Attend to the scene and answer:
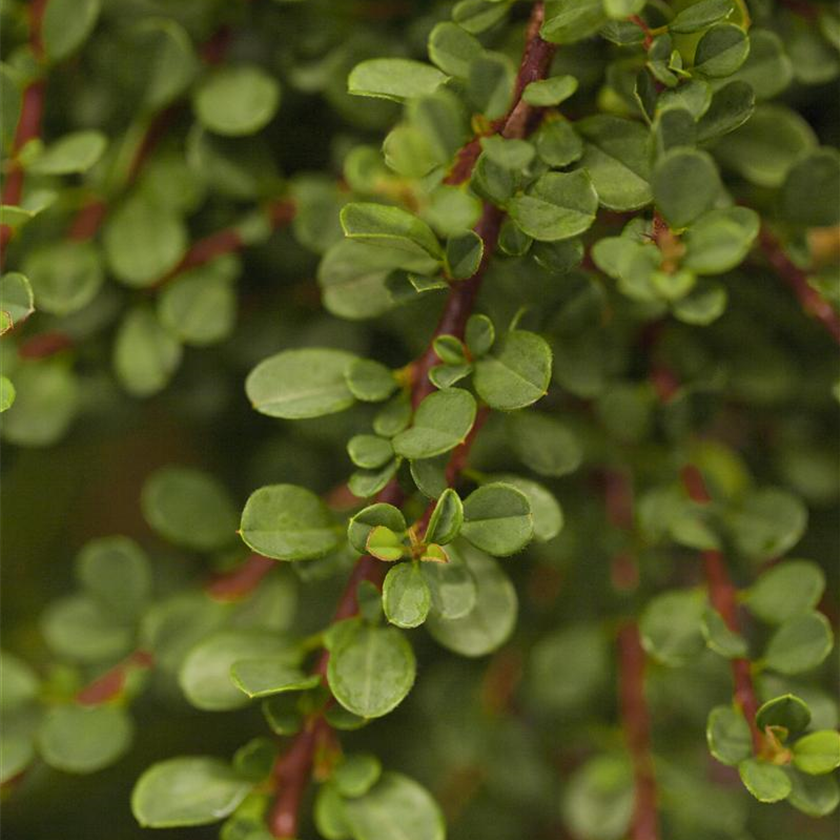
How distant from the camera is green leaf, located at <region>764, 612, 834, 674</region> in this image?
0.60 m

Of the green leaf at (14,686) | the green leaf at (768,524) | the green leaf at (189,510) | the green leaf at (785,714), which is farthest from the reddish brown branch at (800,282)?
the green leaf at (14,686)

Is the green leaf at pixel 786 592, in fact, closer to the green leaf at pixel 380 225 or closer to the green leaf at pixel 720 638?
the green leaf at pixel 720 638

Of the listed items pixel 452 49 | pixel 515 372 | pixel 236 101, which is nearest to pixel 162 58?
pixel 236 101

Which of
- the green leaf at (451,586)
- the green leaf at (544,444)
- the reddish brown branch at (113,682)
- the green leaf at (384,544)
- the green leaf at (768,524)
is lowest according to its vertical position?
the reddish brown branch at (113,682)

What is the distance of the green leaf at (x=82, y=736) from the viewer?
698 mm

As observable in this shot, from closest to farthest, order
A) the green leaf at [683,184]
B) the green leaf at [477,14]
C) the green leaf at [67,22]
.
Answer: the green leaf at [683,184] < the green leaf at [477,14] < the green leaf at [67,22]

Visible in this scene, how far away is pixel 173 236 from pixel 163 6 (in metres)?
0.17

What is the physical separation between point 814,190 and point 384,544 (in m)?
0.37

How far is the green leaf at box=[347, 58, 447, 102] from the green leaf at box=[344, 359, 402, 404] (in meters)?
0.14

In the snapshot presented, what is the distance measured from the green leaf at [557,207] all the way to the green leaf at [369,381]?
0.12 m

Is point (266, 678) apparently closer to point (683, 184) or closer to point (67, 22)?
point (683, 184)

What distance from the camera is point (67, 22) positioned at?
681mm

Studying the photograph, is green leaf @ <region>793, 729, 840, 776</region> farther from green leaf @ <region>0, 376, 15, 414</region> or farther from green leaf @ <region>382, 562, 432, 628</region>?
green leaf @ <region>0, 376, 15, 414</region>

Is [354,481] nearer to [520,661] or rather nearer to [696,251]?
[696,251]
